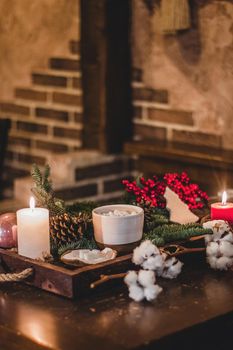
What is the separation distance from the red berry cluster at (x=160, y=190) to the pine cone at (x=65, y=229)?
0.86 feet

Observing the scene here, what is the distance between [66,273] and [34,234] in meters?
0.19

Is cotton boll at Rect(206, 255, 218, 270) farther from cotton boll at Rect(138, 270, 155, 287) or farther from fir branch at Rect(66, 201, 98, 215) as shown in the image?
fir branch at Rect(66, 201, 98, 215)

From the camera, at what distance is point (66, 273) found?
199 centimetres

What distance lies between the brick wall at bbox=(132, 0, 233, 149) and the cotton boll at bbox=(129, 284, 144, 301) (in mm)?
1960

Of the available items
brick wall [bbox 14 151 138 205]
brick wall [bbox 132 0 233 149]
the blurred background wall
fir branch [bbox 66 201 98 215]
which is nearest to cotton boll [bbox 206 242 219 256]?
fir branch [bbox 66 201 98 215]

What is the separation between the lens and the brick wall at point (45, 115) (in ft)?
14.9

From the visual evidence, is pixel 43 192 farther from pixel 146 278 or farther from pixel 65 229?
pixel 146 278

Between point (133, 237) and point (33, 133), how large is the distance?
275cm

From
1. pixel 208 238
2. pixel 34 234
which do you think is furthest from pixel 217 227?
pixel 34 234

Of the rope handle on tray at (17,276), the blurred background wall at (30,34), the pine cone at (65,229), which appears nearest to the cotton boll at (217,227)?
the pine cone at (65,229)

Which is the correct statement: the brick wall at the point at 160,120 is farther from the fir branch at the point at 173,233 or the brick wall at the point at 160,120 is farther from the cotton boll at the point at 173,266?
the cotton boll at the point at 173,266

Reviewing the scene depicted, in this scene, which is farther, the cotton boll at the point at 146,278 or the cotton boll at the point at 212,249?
the cotton boll at the point at 212,249

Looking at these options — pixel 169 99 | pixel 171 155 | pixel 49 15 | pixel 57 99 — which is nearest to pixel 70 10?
pixel 49 15

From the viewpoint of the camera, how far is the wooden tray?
6.54 ft
